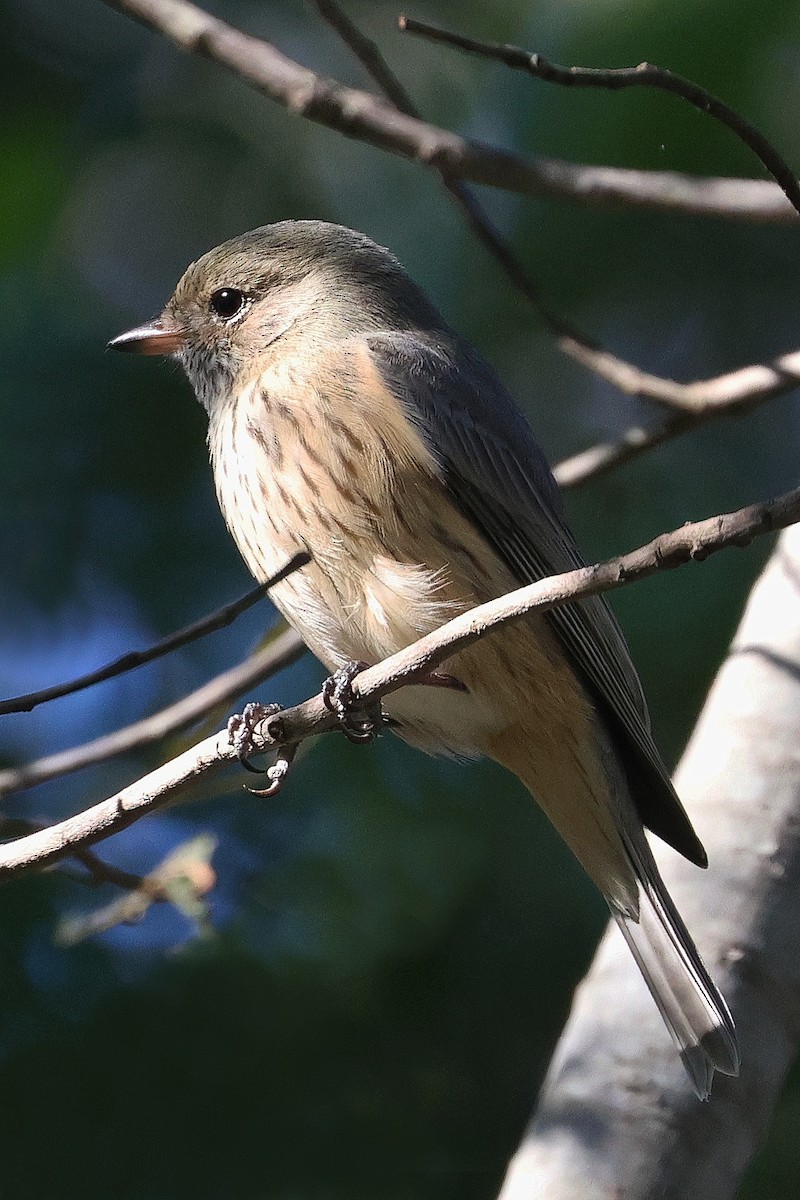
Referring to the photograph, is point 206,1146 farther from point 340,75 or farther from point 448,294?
point 340,75

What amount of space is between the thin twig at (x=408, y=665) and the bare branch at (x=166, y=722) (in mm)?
768

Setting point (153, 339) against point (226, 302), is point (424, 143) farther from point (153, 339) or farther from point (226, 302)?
point (153, 339)

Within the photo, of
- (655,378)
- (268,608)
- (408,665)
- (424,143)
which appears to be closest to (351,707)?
(408,665)

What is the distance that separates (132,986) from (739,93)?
11.8 ft

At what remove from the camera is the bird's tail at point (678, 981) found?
3.48 m

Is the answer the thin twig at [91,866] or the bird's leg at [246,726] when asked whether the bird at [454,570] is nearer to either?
the bird's leg at [246,726]

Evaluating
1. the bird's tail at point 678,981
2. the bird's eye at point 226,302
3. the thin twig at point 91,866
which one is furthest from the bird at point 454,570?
the thin twig at point 91,866

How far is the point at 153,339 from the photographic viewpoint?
15.6 ft

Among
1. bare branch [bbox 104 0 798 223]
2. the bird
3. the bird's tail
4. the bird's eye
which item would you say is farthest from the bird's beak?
the bird's tail

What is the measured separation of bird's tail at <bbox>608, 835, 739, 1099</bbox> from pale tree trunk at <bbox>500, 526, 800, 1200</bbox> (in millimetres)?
54

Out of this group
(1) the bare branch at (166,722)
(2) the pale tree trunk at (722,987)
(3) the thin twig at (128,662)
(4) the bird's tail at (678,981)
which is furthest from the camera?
(1) the bare branch at (166,722)

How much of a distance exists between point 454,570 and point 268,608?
233cm

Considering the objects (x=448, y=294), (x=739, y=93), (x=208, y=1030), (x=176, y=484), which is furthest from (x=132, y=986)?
(x=739, y=93)

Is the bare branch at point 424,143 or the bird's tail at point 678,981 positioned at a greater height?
the bare branch at point 424,143
